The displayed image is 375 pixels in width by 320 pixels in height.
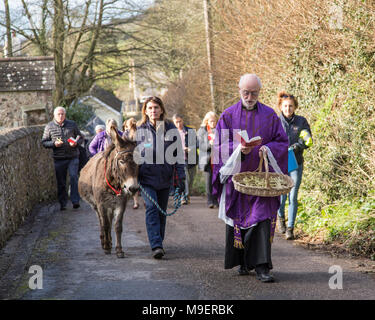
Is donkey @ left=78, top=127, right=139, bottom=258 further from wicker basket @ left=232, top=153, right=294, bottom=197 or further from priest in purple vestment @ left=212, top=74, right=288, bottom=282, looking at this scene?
wicker basket @ left=232, top=153, right=294, bottom=197

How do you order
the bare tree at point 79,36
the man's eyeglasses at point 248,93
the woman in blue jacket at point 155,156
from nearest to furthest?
the man's eyeglasses at point 248,93 → the woman in blue jacket at point 155,156 → the bare tree at point 79,36

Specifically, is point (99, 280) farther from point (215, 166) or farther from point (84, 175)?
point (84, 175)

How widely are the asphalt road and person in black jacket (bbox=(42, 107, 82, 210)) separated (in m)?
2.43

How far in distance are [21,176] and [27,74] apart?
9812mm

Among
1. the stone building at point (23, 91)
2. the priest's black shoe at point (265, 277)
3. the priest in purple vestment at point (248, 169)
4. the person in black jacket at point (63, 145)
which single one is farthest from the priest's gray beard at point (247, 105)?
the stone building at point (23, 91)

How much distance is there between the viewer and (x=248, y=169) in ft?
22.9

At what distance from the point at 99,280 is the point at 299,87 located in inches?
278

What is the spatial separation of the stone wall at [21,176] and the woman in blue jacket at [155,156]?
2421 millimetres

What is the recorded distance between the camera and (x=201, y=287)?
6.32m

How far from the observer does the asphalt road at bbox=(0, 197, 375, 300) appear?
6.06 metres

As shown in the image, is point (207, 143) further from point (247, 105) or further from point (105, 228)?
point (247, 105)

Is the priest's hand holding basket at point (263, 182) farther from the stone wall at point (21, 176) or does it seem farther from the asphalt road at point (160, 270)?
the stone wall at point (21, 176)

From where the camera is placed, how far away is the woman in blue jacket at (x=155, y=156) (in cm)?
796
